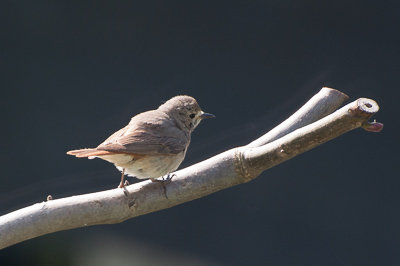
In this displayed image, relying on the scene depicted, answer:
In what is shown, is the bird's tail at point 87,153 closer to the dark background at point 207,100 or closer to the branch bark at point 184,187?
the branch bark at point 184,187

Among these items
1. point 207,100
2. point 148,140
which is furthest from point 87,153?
point 207,100

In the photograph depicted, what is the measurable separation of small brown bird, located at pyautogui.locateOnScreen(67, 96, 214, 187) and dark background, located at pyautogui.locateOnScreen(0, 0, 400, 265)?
2.64 ft

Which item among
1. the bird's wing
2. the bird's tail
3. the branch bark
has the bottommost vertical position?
the branch bark

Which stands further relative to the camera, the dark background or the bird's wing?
the dark background

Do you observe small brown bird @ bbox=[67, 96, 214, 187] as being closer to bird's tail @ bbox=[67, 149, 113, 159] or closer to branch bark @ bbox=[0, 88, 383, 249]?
bird's tail @ bbox=[67, 149, 113, 159]

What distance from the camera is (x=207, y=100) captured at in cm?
452

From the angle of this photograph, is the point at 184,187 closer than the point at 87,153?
Yes

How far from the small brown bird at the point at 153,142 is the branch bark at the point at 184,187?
11.2 inches

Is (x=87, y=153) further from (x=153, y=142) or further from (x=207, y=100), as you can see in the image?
(x=207, y=100)

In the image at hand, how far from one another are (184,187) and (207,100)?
1.86 metres

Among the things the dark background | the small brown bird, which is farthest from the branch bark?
the dark background

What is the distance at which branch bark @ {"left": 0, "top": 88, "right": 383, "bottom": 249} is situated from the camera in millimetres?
2389

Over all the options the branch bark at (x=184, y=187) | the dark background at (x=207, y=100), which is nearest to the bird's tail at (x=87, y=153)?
the branch bark at (x=184, y=187)

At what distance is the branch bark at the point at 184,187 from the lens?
7.84 ft
